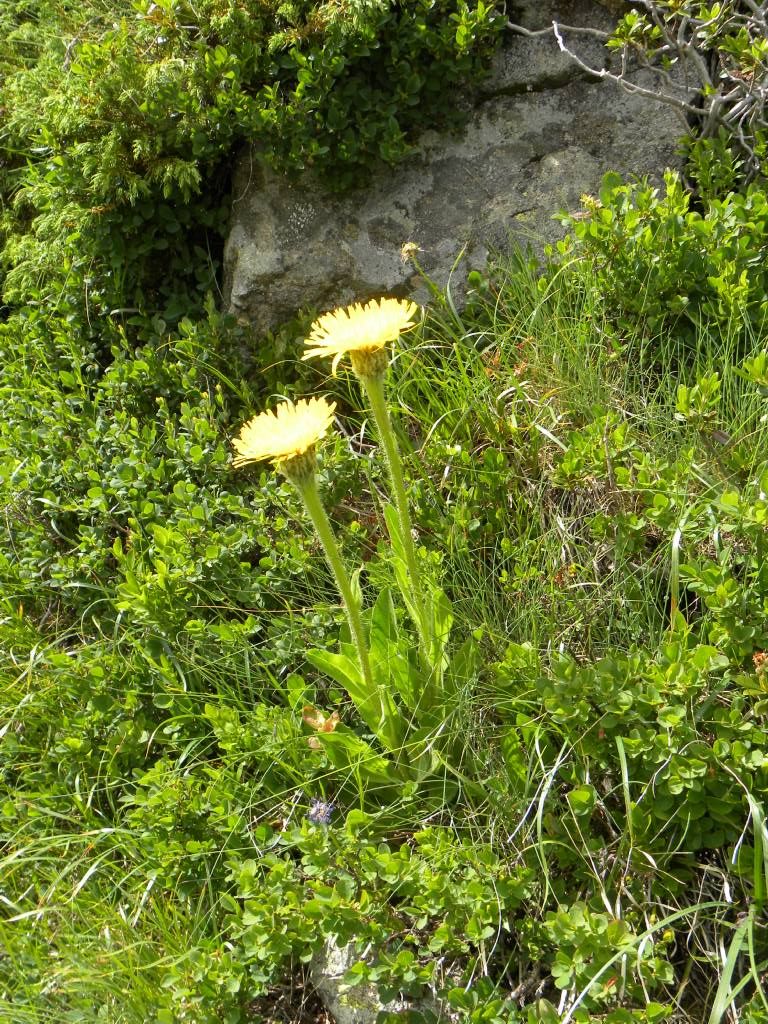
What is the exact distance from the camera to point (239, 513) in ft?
8.55

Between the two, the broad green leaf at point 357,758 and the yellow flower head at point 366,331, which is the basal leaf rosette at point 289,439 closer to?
the yellow flower head at point 366,331

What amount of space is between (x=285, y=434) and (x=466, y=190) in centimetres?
180

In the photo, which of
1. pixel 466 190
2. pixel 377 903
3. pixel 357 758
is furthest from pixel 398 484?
pixel 466 190

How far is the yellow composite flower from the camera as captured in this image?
1710 millimetres

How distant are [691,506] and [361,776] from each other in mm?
952

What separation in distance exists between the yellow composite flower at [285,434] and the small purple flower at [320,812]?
79cm

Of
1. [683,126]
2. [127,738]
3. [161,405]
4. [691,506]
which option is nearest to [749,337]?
[691,506]

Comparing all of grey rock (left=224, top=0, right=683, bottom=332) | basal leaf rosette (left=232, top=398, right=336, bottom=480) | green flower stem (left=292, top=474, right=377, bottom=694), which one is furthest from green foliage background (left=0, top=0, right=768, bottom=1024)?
basal leaf rosette (left=232, top=398, right=336, bottom=480)

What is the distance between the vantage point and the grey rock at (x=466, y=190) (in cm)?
317

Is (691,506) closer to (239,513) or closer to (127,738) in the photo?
(239,513)

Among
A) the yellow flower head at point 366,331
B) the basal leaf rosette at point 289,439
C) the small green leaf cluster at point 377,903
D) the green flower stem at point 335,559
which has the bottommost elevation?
the small green leaf cluster at point 377,903

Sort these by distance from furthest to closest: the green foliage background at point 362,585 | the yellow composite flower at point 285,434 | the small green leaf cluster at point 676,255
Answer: the small green leaf cluster at point 676,255 < the green foliage background at point 362,585 < the yellow composite flower at point 285,434

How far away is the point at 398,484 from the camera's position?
184cm

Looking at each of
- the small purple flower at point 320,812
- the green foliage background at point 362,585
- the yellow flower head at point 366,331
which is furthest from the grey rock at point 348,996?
the yellow flower head at point 366,331
